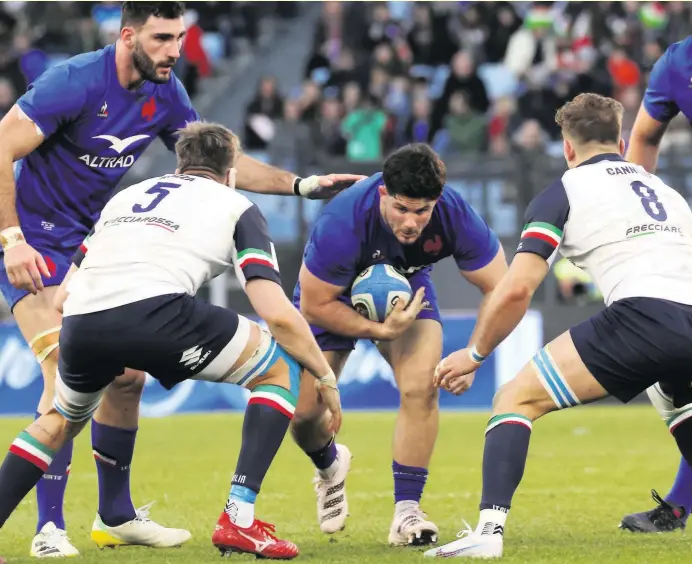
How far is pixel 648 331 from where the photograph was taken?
603 centimetres

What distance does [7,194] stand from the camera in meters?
6.83

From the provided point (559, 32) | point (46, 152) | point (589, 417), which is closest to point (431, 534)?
point (46, 152)

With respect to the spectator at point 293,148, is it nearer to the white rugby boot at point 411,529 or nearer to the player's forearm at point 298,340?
the white rugby boot at point 411,529

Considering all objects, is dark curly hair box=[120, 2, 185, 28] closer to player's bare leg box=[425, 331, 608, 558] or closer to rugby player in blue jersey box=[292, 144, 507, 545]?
rugby player in blue jersey box=[292, 144, 507, 545]

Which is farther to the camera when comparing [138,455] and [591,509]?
[138,455]

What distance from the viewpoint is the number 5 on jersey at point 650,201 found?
6.30 m

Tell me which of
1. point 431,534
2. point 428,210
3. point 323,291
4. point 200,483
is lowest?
point 200,483

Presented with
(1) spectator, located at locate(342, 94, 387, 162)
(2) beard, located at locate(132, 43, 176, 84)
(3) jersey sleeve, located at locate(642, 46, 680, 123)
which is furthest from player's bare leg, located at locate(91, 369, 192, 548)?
(1) spectator, located at locate(342, 94, 387, 162)

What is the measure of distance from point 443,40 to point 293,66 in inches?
126

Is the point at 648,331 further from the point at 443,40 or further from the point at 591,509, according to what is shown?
the point at 443,40

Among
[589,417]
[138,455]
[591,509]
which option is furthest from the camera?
[589,417]

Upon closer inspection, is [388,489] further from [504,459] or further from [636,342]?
[636,342]

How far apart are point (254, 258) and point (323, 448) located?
77.2 inches

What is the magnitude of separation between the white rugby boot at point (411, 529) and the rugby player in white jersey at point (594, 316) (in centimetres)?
77
